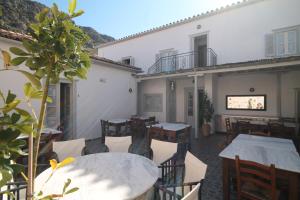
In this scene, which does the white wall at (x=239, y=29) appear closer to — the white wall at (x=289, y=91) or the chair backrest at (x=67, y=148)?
→ the white wall at (x=289, y=91)

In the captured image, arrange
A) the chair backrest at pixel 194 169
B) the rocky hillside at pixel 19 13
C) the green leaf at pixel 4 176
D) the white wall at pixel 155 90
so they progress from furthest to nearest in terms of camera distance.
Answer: the rocky hillside at pixel 19 13
the white wall at pixel 155 90
the chair backrest at pixel 194 169
the green leaf at pixel 4 176

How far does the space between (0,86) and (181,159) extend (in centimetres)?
594

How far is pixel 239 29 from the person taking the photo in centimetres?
873

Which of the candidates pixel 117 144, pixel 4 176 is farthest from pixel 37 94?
pixel 117 144

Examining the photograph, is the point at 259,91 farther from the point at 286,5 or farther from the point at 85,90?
the point at 85,90

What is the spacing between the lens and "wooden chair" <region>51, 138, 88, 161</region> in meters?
3.32

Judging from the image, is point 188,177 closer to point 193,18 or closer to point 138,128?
point 138,128

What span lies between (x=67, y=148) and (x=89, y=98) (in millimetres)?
4444

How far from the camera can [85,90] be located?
7461mm

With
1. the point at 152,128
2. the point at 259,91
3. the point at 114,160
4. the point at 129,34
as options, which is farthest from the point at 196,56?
the point at 114,160

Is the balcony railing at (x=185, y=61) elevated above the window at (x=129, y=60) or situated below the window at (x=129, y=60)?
below

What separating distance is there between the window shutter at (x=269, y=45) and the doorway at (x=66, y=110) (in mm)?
9206

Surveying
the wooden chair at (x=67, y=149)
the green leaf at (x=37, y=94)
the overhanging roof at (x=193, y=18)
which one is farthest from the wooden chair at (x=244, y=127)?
the green leaf at (x=37, y=94)

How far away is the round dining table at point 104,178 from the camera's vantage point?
1782mm
